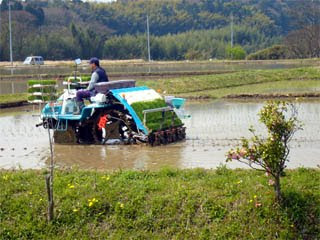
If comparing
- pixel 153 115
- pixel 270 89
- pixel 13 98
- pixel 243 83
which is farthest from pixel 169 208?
pixel 243 83

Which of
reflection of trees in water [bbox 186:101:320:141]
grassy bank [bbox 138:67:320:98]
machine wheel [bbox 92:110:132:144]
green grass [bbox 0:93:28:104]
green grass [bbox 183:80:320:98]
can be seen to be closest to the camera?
machine wheel [bbox 92:110:132:144]

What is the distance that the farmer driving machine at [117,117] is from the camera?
1221cm

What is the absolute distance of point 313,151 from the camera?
10.8 metres

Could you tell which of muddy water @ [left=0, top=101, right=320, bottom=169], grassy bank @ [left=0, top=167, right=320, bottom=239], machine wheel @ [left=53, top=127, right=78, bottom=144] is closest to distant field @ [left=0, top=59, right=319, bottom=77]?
muddy water @ [left=0, top=101, right=320, bottom=169]

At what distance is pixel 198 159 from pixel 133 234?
3614 mm

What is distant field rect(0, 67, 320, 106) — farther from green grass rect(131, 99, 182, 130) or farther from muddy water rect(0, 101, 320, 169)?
green grass rect(131, 99, 182, 130)

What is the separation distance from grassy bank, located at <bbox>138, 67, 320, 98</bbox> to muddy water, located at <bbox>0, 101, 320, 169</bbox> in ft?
21.3

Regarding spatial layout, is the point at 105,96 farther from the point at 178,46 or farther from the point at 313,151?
the point at 178,46

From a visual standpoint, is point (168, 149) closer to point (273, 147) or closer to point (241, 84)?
point (273, 147)

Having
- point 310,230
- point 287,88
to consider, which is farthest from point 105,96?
point 287,88

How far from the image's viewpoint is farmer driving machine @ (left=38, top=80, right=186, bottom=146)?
12.2m

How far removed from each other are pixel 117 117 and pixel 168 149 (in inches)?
57.8

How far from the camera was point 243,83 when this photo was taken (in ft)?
87.8

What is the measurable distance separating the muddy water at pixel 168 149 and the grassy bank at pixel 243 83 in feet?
21.3
